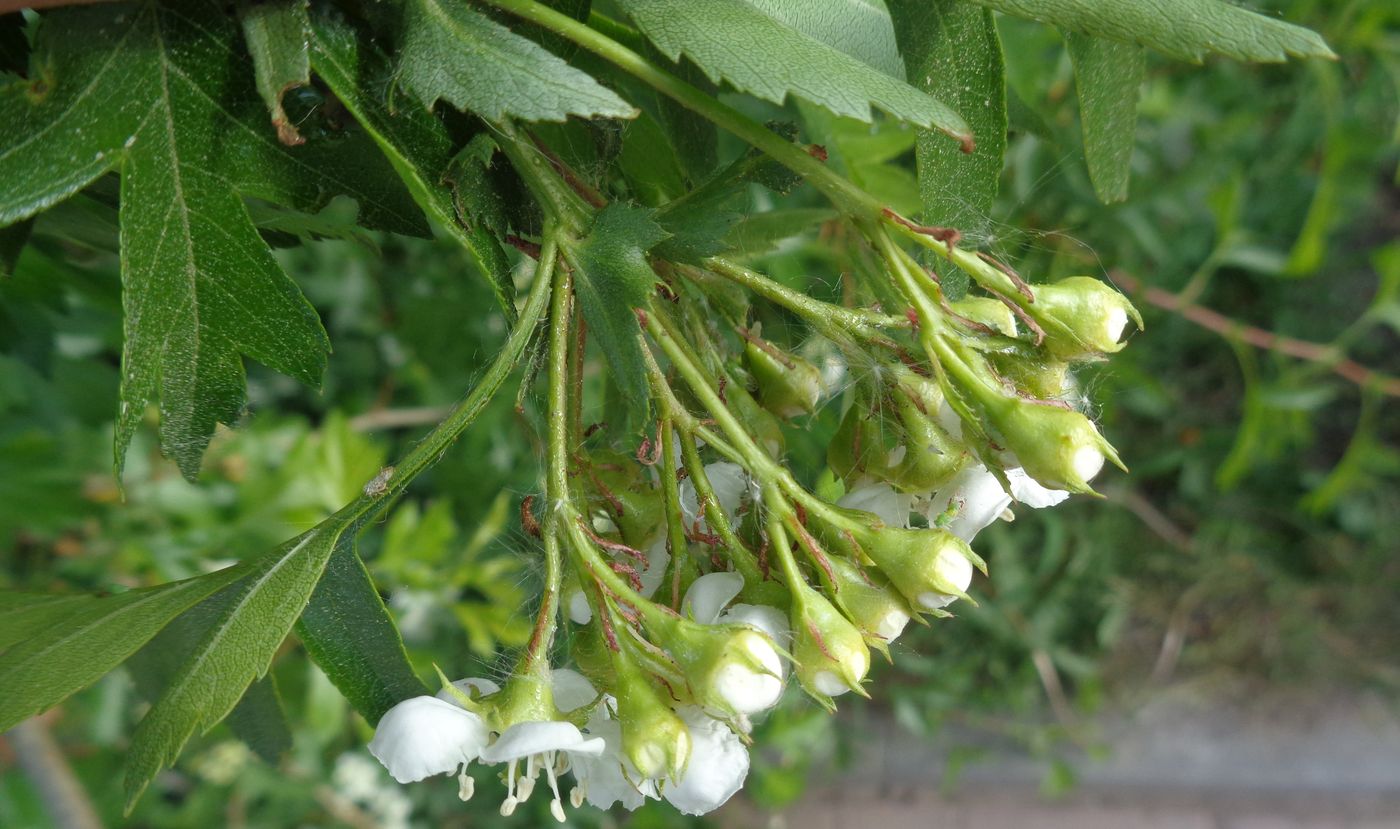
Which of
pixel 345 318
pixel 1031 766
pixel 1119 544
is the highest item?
pixel 345 318

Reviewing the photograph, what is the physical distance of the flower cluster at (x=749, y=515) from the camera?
1.22ft

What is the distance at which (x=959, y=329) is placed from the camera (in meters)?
0.39

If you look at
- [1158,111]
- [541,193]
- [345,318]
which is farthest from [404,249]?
[541,193]

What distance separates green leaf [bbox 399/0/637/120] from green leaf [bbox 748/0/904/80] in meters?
0.08

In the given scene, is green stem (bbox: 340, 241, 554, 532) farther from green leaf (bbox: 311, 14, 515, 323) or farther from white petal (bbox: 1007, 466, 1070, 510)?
white petal (bbox: 1007, 466, 1070, 510)

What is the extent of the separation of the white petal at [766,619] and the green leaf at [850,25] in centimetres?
21

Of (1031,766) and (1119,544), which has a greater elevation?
(1119,544)

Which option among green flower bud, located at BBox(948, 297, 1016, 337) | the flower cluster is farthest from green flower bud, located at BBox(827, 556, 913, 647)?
green flower bud, located at BBox(948, 297, 1016, 337)

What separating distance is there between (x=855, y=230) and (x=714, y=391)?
0.08 m

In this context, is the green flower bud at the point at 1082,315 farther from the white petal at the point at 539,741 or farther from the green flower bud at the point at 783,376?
the white petal at the point at 539,741

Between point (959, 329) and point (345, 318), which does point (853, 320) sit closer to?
point (959, 329)

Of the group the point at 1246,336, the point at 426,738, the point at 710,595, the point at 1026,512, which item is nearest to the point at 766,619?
the point at 710,595

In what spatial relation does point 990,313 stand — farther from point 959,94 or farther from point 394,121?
point 394,121

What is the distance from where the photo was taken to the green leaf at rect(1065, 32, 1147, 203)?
458mm
